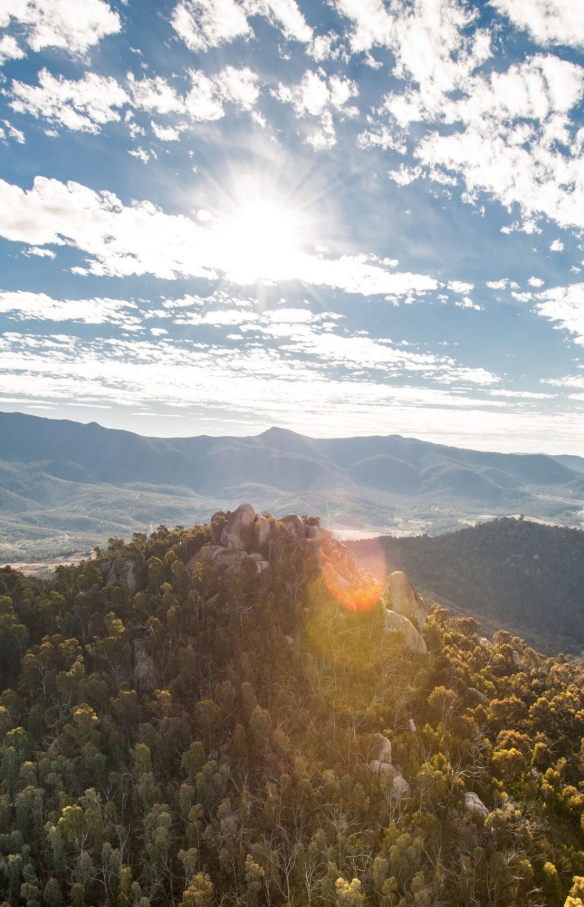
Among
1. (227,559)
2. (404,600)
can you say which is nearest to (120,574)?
(227,559)

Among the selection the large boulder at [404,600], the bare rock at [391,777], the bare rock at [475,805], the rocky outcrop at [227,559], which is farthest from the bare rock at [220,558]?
the bare rock at [475,805]

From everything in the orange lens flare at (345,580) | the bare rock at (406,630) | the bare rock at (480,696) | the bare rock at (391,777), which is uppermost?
the orange lens flare at (345,580)

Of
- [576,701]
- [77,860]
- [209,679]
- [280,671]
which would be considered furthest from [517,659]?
[77,860]

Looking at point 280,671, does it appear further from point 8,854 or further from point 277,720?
point 8,854

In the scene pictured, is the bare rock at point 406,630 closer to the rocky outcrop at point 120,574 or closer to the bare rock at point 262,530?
the bare rock at point 262,530

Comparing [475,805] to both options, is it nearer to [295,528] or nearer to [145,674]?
[145,674]

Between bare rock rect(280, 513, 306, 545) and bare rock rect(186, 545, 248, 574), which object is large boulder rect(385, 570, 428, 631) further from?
bare rock rect(186, 545, 248, 574)

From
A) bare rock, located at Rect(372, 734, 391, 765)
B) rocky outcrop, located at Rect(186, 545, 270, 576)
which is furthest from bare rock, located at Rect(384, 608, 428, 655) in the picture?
rocky outcrop, located at Rect(186, 545, 270, 576)
